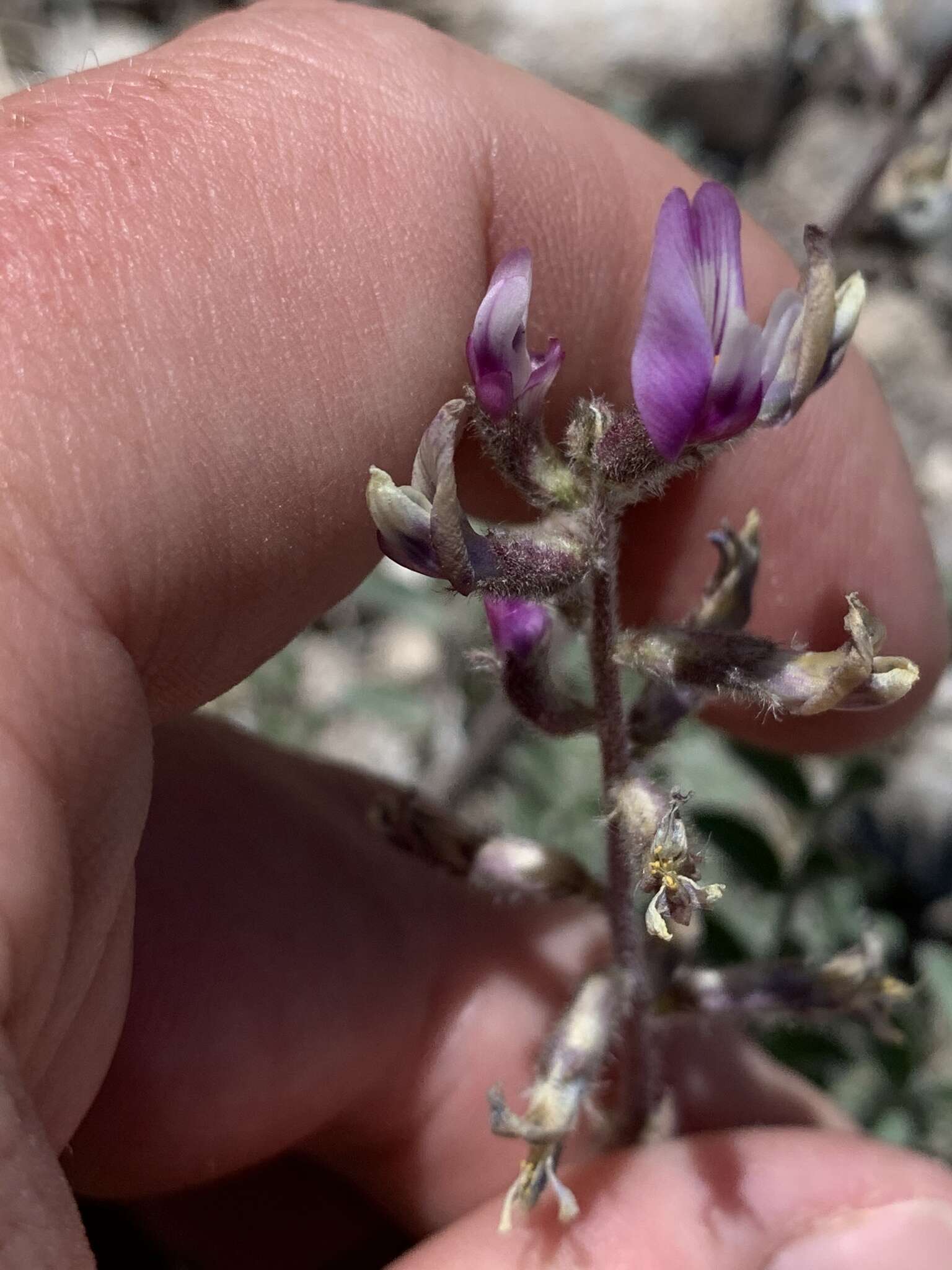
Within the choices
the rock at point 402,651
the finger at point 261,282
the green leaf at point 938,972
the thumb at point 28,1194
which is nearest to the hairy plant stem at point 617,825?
the finger at point 261,282

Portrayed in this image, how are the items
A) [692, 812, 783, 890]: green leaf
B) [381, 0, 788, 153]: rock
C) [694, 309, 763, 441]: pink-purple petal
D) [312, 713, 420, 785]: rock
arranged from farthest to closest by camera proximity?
[381, 0, 788, 153]: rock < [312, 713, 420, 785]: rock < [692, 812, 783, 890]: green leaf < [694, 309, 763, 441]: pink-purple petal

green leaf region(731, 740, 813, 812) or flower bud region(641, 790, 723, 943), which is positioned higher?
flower bud region(641, 790, 723, 943)

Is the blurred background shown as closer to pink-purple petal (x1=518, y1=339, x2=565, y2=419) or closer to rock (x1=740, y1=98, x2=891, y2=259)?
rock (x1=740, y1=98, x2=891, y2=259)

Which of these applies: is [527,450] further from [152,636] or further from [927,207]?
[927,207]

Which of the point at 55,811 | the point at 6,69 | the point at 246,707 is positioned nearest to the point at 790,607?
the point at 55,811

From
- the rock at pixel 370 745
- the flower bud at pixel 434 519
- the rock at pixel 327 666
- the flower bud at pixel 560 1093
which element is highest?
the flower bud at pixel 434 519

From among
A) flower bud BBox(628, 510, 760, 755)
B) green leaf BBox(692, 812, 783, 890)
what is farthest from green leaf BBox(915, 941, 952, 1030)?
flower bud BBox(628, 510, 760, 755)

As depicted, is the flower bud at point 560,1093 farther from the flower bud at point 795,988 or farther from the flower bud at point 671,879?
the flower bud at point 671,879

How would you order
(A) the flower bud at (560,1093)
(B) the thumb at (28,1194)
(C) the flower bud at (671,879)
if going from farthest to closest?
(A) the flower bud at (560,1093) → (C) the flower bud at (671,879) → (B) the thumb at (28,1194)
